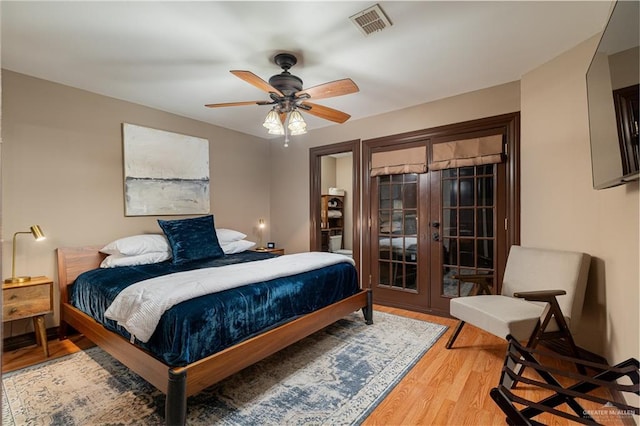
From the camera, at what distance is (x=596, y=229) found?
254 centimetres

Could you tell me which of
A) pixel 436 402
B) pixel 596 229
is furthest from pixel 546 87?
pixel 436 402

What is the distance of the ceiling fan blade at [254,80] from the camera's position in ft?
7.66

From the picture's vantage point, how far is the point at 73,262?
321 cm

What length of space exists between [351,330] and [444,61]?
8.83 ft

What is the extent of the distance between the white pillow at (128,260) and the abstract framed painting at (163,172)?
68 centimetres

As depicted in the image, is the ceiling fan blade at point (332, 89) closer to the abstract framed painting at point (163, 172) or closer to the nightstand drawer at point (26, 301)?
the abstract framed painting at point (163, 172)

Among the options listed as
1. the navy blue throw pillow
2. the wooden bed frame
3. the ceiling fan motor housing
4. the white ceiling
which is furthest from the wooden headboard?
the ceiling fan motor housing

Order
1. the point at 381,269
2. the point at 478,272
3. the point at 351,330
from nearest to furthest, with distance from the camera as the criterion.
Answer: the point at 351,330, the point at 478,272, the point at 381,269

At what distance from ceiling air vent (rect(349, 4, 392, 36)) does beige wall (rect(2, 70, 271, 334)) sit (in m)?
2.80

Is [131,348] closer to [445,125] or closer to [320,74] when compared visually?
[320,74]

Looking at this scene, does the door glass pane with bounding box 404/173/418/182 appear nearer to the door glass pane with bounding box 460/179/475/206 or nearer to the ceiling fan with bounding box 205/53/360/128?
the door glass pane with bounding box 460/179/475/206

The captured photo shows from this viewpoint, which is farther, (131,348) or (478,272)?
(478,272)

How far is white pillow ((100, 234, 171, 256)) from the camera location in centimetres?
326

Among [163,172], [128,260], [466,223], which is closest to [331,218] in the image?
[466,223]
